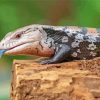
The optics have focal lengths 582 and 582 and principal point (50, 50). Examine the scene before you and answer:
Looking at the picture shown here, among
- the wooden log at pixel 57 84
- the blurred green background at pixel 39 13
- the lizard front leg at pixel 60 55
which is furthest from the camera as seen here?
the blurred green background at pixel 39 13

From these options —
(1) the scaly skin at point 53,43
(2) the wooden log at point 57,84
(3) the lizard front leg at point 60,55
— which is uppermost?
(1) the scaly skin at point 53,43

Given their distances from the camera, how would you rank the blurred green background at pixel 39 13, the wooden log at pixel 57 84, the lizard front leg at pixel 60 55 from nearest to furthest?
the wooden log at pixel 57 84
the lizard front leg at pixel 60 55
the blurred green background at pixel 39 13

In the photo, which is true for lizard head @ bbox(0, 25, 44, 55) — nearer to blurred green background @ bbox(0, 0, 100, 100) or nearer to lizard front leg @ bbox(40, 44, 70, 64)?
lizard front leg @ bbox(40, 44, 70, 64)

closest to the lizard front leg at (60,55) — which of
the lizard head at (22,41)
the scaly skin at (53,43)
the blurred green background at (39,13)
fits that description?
the scaly skin at (53,43)

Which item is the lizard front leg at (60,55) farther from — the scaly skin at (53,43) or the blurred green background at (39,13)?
the blurred green background at (39,13)

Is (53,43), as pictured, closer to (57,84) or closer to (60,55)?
(60,55)

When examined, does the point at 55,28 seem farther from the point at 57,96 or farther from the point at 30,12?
the point at 30,12

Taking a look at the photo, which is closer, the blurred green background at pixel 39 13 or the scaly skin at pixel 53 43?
the scaly skin at pixel 53 43

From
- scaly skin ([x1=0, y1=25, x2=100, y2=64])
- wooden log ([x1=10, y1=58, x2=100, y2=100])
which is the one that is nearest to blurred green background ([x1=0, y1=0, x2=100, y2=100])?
scaly skin ([x1=0, y1=25, x2=100, y2=64])
